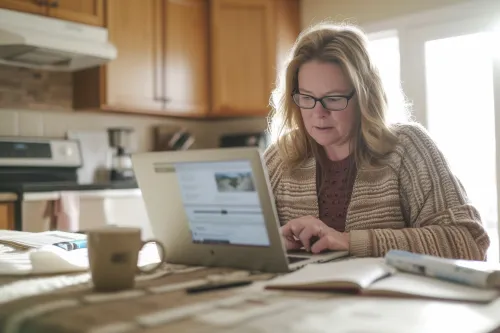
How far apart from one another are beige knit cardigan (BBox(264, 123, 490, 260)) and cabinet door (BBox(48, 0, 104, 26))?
1908 mm

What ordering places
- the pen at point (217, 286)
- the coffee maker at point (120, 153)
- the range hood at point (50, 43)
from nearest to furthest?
the pen at point (217, 286) < the range hood at point (50, 43) < the coffee maker at point (120, 153)

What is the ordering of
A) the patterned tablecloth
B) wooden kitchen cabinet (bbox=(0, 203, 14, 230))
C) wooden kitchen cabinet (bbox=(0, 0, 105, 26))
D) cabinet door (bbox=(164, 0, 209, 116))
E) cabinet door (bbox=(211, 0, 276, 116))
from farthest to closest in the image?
cabinet door (bbox=(211, 0, 276, 116)), cabinet door (bbox=(164, 0, 209, 116)), wooden kitchen cabinet (bbox=(0, 0, 105, 26)), wooden kitchen cabinet (bbox=(0, 203, 14, 230)), the patterned tablecloth

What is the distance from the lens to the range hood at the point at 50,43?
2711mm

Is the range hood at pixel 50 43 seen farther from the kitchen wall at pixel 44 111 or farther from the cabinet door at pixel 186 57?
the cabinet door at pixel 186 57

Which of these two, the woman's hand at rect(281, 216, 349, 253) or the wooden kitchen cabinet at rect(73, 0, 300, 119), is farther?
the wooden kitchen cabinet at rect(73, 0, 300, 119)

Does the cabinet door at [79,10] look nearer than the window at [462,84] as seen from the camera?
Yes

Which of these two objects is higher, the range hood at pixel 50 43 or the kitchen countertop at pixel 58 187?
the range hood at pixel 50 43

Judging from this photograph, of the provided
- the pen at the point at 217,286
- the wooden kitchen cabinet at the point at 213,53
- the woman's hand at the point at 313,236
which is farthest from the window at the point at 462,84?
the pen at the point at 217,286

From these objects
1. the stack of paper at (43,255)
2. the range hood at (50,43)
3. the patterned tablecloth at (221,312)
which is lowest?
the patterned tablecloth at (221,312)

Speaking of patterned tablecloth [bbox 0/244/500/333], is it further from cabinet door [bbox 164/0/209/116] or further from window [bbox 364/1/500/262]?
cabinet door [bbox 164/0/209/116]

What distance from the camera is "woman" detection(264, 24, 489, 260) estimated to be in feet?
4.10

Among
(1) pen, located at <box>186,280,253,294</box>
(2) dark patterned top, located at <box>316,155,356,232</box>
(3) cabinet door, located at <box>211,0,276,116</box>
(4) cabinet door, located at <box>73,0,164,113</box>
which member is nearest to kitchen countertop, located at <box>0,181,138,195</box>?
(4) cabinet door, located at <box>73,0,164,113</box>

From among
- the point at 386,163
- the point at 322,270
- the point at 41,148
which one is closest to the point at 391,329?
the point at 322,270

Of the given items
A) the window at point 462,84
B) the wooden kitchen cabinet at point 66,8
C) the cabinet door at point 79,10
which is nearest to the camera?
the wooden kitchen cabinet at point 66,8
